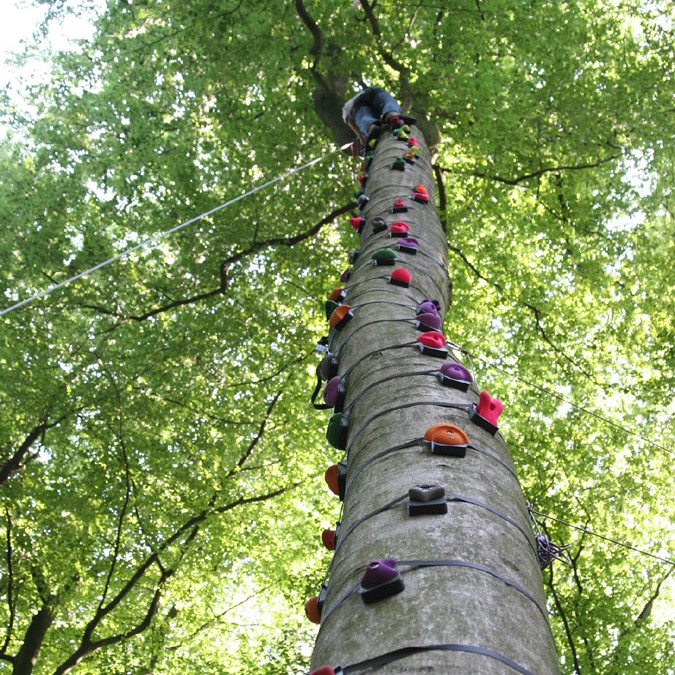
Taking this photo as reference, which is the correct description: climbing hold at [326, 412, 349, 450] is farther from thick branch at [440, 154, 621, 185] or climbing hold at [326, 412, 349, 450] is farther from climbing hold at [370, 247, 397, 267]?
thick branch at [440, 154, 621, 185]

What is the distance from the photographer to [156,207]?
7699 millimetres

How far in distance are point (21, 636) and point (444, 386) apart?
945cm

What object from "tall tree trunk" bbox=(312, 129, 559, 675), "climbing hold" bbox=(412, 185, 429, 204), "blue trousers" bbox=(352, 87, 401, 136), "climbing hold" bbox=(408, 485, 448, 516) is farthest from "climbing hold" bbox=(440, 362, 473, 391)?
"blue trousers" bbox=(352, 87, 401, 136)

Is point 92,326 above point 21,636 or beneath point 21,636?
above

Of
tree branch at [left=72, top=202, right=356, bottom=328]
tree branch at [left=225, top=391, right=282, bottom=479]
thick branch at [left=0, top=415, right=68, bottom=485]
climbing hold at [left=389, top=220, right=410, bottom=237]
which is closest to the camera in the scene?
climbing hold at [left=389, top=220, right=410, bottom=237]

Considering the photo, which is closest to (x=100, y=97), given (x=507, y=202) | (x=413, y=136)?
(x=413, y=136)

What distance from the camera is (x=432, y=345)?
2.47 m

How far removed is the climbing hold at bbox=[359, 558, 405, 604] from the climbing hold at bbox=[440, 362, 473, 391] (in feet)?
3.39

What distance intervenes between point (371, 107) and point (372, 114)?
137mm

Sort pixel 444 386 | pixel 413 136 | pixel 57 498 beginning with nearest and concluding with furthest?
pixel 444 386, pixel 413 136, pixel 57 498

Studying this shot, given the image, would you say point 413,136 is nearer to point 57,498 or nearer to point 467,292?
point 467,292

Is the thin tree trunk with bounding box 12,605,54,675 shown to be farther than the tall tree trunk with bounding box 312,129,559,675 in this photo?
Yes

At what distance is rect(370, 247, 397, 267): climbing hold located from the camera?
3.34 meters

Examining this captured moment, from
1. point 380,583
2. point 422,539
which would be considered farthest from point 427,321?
point 380,583
